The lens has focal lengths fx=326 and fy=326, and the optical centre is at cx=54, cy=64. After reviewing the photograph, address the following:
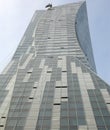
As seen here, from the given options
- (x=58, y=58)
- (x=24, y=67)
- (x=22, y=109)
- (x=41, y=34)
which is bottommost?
(x=22, y=109)

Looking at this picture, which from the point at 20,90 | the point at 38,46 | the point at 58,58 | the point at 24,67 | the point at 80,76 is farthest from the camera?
the point at 38,46

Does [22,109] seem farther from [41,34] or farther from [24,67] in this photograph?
[41,34]

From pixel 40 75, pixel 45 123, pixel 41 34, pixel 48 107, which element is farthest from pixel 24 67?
pixel 41 34

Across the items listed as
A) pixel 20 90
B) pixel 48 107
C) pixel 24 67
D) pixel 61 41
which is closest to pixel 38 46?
pixel 61 41

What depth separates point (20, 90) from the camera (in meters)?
88.8

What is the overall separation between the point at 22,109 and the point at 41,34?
4311 inches

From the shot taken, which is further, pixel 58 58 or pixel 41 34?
pixel 41 34

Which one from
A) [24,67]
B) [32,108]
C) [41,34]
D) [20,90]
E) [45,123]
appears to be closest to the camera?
[45,123]

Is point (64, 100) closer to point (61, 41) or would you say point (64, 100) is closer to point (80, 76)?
point (80, 76)

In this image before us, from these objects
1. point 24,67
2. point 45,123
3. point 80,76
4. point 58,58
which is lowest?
point 45,123

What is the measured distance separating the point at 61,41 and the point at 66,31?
17.2 metres

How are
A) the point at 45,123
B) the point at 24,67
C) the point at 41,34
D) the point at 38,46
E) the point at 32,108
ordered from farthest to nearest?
the point at 41,34 < the point at 38,46 < the point at 24,67 < the point at 32,108 < the point at 45,123

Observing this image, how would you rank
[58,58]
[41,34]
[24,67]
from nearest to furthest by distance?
[24,67]
[58,58]
[41,34]

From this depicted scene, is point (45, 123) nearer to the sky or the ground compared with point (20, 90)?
nearer to the ground
